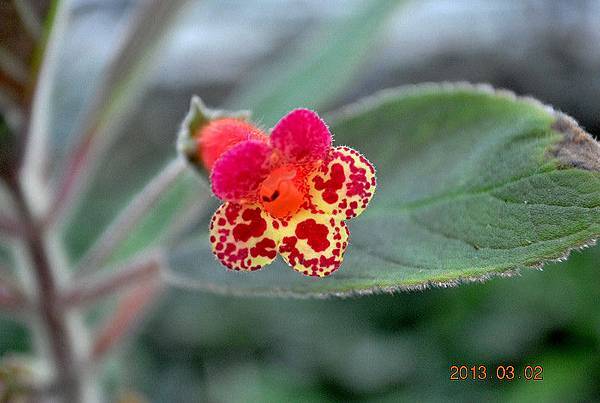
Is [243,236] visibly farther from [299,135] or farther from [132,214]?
[132,214]

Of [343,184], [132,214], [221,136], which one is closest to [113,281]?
[132,214]

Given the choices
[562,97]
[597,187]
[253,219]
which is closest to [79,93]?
[253,219]

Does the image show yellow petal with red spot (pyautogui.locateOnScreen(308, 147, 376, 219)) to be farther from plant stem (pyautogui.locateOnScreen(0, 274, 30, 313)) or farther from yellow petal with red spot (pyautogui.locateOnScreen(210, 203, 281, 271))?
plant stem (pyautogui.locateOnScreen(0, 274, 30, 313))

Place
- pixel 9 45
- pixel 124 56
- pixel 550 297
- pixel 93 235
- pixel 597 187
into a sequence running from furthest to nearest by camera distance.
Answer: pixel 93 235 → pixel 550 297 → pixel 124 56 → pixel 9 45 → pixel 597 187

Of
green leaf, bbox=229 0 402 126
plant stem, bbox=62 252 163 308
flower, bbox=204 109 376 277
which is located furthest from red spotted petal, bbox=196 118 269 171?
green leaf, bbox=229 0 402 126

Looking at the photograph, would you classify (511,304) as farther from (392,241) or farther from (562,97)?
(392,241)
